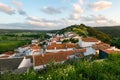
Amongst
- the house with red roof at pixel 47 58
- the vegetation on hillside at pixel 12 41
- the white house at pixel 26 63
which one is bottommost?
the vegetation on hillside at pixel 12 41

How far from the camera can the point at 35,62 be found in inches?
1419

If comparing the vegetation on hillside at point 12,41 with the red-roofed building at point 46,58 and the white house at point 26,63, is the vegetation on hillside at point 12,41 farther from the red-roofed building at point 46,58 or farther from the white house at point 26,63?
the red-roofed building at point 46,58

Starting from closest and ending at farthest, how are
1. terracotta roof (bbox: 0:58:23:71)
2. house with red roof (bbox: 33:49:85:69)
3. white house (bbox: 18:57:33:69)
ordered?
terracotta roof (bbox: 0:58:23:71) → house with red roof (bbox: 33:49:85:69) → white house (bbox: 18:57:33:69)

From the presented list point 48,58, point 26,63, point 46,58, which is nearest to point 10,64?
point 26,63

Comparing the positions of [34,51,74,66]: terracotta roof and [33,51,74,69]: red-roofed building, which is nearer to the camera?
[33,51,74,69]: red-roofed building

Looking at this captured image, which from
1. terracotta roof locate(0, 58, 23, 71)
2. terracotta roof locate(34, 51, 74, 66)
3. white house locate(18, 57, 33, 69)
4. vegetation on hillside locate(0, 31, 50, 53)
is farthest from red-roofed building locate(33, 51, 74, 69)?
vegetation on hillside locate(0, 31, 50, 53)

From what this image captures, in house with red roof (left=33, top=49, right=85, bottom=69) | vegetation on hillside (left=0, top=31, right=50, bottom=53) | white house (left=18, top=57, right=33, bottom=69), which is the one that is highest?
house with red roof (left=33, top=49, right=85, bottom=69)

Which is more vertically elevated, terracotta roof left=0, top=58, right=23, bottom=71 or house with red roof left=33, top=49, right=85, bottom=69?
house with red roof left=33, top=49, right=85, bottom=69

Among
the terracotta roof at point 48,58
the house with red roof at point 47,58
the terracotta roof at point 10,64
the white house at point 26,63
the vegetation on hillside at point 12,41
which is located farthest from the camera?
the vegetation on hillside at point 12,41

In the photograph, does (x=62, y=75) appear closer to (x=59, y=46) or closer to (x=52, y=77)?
(x=52, y=77)

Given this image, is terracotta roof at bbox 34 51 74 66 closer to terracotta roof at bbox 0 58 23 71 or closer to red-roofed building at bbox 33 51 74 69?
red-roofed building at bbox 33 51 74 69

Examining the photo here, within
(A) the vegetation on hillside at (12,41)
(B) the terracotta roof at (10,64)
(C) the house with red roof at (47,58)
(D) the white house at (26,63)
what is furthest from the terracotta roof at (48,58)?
(A) the vegetation on hillside at (12,41)

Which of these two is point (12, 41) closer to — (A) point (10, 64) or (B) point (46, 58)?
(B) point (46, 58)

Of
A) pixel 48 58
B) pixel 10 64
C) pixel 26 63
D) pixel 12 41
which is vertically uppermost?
pixel 48 58
